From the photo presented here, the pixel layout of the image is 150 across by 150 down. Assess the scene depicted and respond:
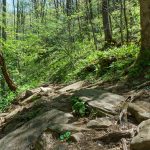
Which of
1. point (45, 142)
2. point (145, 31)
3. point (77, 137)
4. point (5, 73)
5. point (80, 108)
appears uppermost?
point (145, 31)

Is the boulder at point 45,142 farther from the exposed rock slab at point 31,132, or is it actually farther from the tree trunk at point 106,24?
the tree trunk at point 106,24

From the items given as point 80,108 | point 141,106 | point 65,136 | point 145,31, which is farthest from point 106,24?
point 65,136

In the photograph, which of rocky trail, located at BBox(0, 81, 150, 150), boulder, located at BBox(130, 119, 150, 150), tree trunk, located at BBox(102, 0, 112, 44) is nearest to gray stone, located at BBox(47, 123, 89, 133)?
rocky trail, located at BBox(0, 81, 150, 150)

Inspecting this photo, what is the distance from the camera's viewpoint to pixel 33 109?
7.46 metres

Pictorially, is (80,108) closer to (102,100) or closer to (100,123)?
(102,100)

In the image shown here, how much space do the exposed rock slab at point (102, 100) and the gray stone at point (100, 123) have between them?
0.81ft

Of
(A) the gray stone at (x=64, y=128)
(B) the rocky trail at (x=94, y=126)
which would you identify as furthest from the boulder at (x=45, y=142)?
(A) the gray stone at (x=64, y=128)

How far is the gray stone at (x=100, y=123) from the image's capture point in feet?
17.2

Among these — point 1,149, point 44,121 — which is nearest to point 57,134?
point 44,121

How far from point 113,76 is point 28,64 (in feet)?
66.3

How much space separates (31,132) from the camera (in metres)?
5.69

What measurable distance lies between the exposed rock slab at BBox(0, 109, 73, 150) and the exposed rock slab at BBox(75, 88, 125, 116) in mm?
552

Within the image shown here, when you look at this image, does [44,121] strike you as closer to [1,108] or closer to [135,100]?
[135,100]

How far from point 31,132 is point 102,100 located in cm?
154
